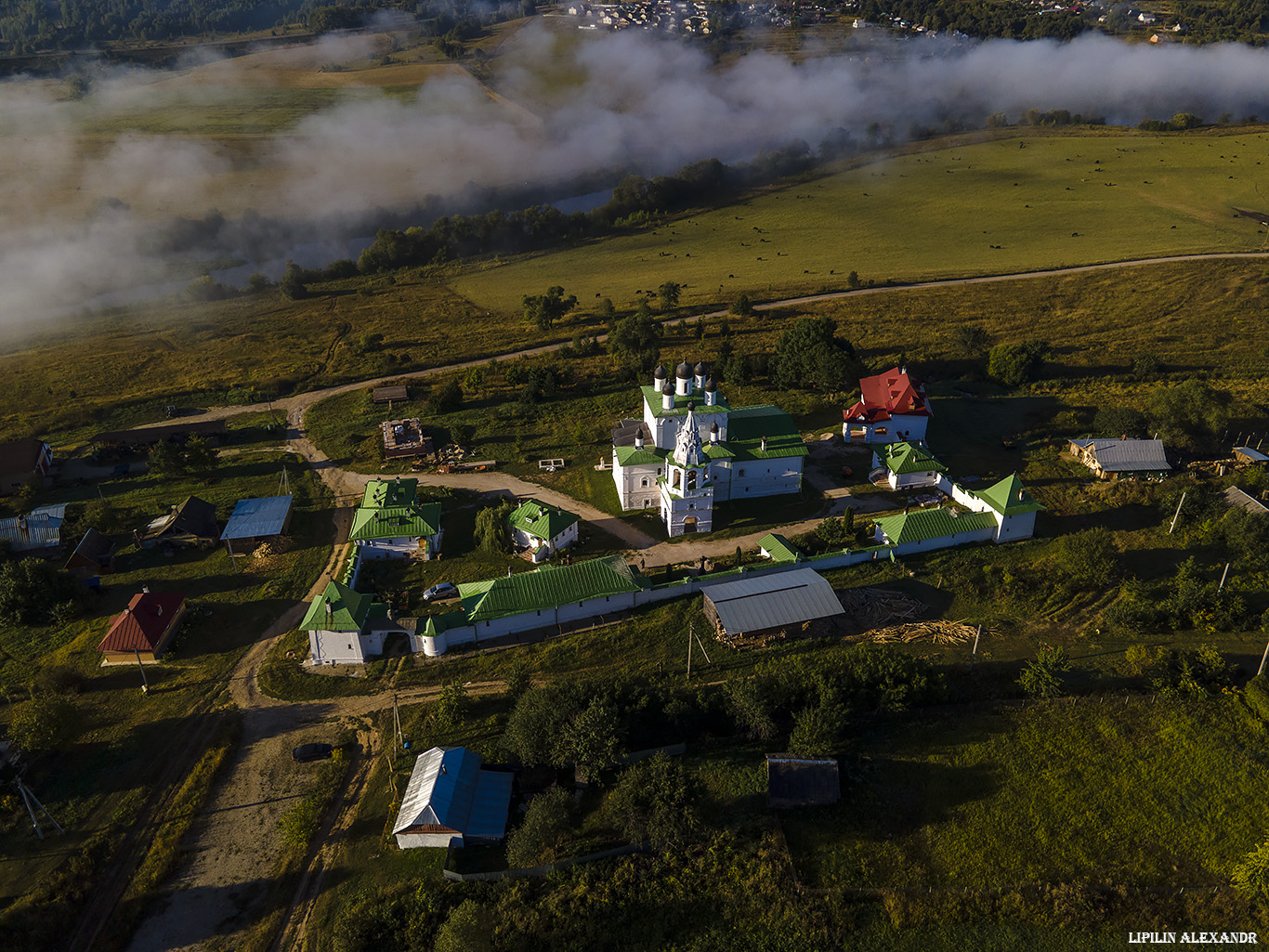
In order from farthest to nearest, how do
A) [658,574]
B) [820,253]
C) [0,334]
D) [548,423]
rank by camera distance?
[820,253] → [0,334] → [548,423] → [658,574]

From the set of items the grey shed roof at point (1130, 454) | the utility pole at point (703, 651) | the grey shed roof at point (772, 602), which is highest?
the grey shed roof at point (772, 602)

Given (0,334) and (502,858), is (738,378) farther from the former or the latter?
(0,334)

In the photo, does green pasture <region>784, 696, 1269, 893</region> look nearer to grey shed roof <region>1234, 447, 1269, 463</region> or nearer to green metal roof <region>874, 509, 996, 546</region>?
green metal roof <region>874, 509, 996, 546</region>

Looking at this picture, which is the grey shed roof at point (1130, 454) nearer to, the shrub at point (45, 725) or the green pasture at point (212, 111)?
the shrub at point (45, 725)

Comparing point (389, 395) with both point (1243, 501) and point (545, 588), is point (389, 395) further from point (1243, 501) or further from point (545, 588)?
point (1243, 501)

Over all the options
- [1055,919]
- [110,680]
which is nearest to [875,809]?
[1055,919]

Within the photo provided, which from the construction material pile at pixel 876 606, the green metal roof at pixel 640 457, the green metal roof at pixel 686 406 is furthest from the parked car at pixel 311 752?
the green metal roof at pixel 686 406

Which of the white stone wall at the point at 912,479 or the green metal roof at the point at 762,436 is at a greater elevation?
the green metal roof at the point at 762,436
